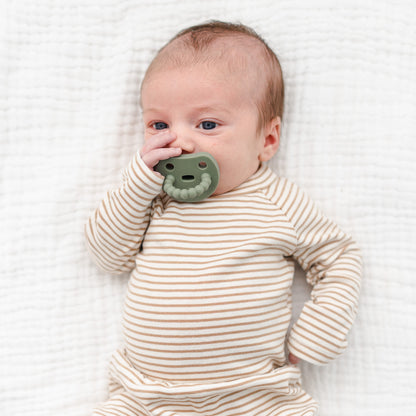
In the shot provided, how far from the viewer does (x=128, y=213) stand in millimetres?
1341

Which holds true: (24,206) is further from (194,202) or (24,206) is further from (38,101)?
(194,202)

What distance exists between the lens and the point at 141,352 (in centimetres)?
133

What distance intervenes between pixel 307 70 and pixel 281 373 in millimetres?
759

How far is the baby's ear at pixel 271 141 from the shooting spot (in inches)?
55.2

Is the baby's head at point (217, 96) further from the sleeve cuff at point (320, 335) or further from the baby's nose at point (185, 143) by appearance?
the sleeve cuff at point (320, 335)

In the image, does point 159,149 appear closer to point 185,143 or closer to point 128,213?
point 185,143

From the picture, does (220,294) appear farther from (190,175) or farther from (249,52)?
(249,52)

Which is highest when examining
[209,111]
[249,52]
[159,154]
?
[249,52]

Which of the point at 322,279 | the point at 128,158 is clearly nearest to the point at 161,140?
the point at 128,158

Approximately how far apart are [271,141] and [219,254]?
1.03ft

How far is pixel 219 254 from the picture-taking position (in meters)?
1.32

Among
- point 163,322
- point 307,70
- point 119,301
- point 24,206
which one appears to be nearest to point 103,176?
point 24,206

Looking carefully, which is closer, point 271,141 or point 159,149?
point 159,149

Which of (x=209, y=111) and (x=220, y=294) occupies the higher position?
(x=209, y=111)
